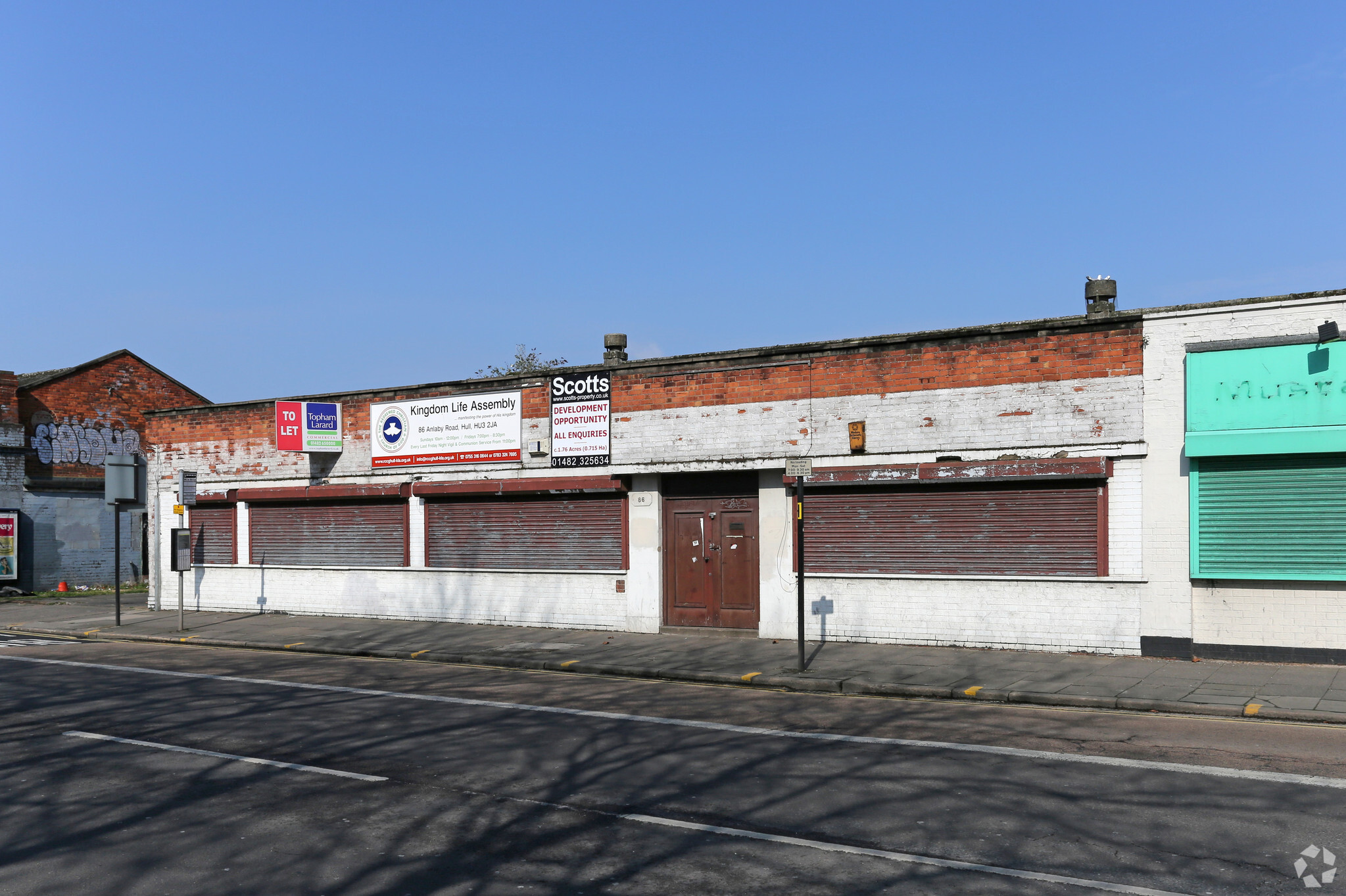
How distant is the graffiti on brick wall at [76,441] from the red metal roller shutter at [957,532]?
25.6 m

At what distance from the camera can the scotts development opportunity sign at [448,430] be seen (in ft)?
69.8

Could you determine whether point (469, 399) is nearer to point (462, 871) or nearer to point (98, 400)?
point (462, 871)

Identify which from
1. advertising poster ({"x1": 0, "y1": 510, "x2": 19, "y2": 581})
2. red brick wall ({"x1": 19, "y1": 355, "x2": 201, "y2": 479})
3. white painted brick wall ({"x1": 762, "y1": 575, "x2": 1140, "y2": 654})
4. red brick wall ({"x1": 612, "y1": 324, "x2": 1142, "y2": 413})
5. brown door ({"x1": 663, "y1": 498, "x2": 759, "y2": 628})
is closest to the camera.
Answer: white painted brick wall ({"x1": 762, "y1": 575, "x2": 1140, "y2": 654})

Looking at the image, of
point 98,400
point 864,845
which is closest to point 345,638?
point 864,845

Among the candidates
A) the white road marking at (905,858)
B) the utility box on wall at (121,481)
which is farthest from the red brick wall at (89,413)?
the white road marking at (905,858)

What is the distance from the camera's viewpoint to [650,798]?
8.22 metres

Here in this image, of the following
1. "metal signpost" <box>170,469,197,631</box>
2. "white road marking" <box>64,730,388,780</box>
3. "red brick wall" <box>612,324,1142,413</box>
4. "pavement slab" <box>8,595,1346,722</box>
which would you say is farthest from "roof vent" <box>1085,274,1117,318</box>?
"metal signpost" <box>170,469,197,631</box>

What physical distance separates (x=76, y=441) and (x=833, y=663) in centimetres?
2978

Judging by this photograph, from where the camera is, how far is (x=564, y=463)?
20547 mm

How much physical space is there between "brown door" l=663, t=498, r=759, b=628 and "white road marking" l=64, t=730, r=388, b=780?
10.1 meters

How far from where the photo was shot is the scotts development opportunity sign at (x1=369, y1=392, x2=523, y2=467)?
21281 mm

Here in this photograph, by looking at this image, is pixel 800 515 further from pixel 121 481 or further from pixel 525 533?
pixel 121 481

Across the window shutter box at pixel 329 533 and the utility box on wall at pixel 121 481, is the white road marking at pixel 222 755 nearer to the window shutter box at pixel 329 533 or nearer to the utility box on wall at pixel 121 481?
the window shutter box at pixel 329 533

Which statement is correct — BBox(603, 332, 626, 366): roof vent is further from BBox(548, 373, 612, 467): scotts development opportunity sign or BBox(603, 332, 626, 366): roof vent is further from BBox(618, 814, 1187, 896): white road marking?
BBox(618, 814, 1187, 896): white road marking
